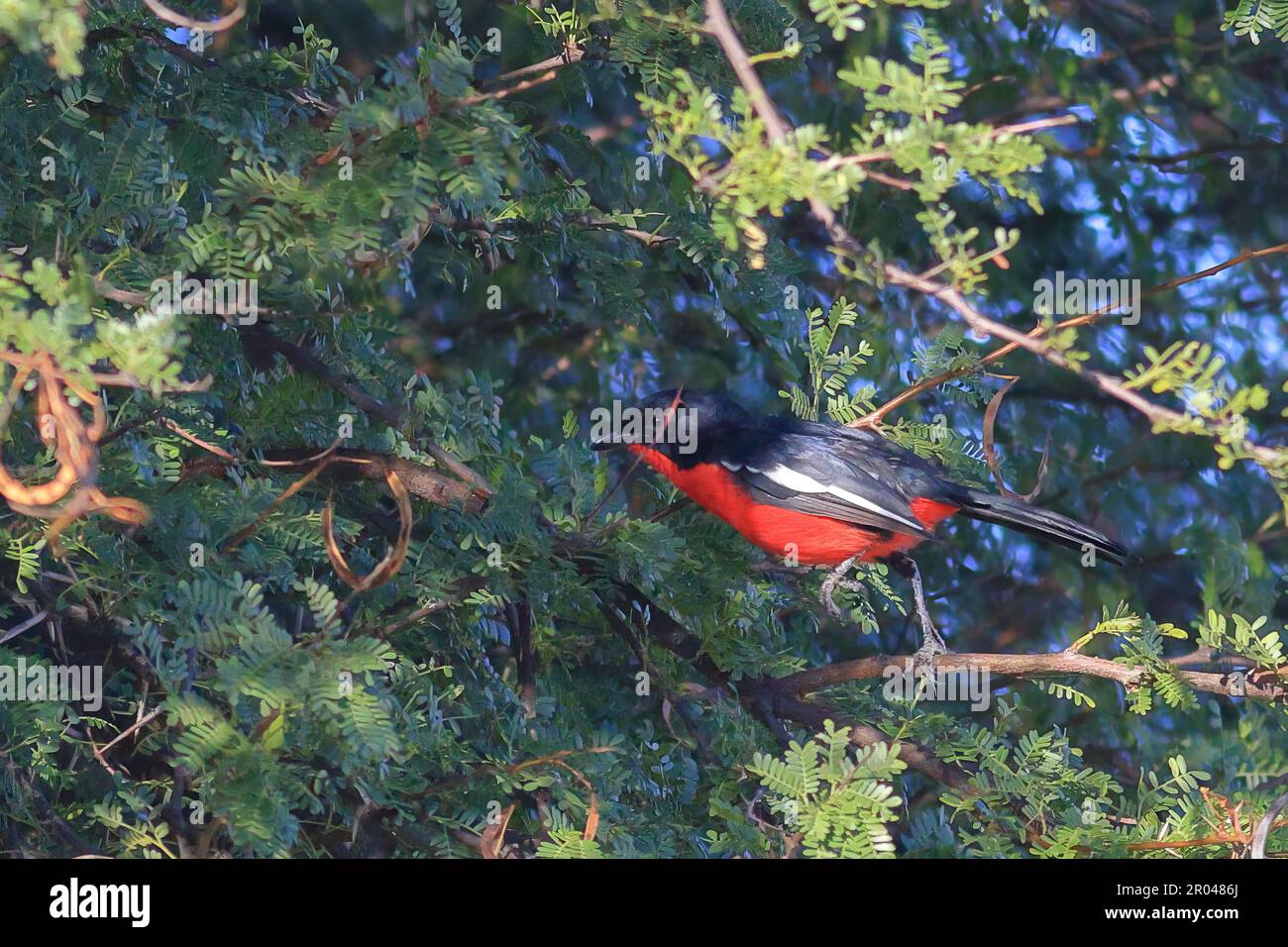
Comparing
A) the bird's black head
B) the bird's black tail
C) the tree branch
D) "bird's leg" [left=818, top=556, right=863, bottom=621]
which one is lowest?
the tree branch

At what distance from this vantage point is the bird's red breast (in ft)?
13.8

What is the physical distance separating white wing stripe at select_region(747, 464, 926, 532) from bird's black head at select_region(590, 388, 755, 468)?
19 cm

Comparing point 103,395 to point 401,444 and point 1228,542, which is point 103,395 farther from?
point 1228,542

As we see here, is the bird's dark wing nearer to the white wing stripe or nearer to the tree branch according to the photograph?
the white wing stripe

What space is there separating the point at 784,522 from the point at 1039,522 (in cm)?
73

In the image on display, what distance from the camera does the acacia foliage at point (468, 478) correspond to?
2.65 meters

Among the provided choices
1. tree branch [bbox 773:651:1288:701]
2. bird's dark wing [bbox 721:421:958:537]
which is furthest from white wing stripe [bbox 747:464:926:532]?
tree branch [bbox 773:651:1288:701]

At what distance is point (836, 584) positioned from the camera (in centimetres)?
429

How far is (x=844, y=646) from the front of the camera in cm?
523

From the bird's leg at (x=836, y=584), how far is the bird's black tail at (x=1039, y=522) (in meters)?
0.42

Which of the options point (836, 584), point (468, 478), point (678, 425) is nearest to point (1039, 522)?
point (836, 584)

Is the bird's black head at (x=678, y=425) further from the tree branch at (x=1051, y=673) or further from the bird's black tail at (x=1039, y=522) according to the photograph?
the tree branch at (x=1051, y=673)

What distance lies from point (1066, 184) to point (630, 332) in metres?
1.80

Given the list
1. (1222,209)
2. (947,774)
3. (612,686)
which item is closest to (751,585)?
(612,686)
